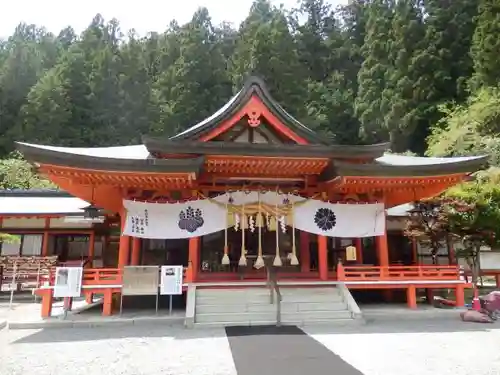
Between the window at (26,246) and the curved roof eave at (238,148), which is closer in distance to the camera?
the curved roof eave at (238,148)

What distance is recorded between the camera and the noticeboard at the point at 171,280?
10.5 metres

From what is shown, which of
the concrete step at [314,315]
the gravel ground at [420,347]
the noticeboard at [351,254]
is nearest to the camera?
the gravel ground at [420,347]

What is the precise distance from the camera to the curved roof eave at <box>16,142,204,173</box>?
33.5 feet

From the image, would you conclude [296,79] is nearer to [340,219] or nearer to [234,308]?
[340,219]

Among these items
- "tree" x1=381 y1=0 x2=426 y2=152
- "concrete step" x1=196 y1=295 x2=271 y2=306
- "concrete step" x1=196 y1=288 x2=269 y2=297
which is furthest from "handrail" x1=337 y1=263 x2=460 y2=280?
"tree" x1=381 y1=0 x2=426 y2=152

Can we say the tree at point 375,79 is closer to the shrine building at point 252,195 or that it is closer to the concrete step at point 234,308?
the shrine building at point 252,195

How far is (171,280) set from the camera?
10617mm

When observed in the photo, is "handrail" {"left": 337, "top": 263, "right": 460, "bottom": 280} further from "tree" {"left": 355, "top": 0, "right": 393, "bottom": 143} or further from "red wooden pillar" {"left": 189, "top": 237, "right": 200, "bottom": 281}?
"tree" {"left": 355, "top": 0, "right": 393, "bottom": 143}

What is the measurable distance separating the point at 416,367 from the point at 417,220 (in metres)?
8.27

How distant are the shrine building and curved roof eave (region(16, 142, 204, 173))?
3cm

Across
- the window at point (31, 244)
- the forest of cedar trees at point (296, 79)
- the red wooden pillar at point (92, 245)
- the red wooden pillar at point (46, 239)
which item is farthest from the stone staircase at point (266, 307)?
the forest of cedar trees at point (296, 79)

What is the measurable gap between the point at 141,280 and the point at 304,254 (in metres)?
5.40

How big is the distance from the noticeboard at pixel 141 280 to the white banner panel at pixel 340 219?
4.57m

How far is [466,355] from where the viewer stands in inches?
275
